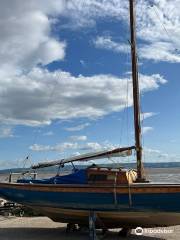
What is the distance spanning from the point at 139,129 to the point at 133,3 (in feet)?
18.8

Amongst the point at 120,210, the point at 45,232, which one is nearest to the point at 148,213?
the point at 120,210

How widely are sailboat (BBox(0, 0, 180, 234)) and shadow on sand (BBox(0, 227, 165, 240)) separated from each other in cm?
49

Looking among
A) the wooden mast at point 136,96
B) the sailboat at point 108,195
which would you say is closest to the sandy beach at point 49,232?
the sailboat at point 108,195

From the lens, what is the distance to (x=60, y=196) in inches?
707

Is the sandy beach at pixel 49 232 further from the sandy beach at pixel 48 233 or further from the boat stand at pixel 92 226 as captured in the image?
the boat stand at pixel 92 226

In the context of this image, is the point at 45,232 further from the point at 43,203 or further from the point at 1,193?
the point at 1,193

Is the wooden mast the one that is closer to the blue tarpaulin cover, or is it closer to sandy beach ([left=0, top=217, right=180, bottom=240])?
the blue tarpaulin cover

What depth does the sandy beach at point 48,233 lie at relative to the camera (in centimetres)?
1791

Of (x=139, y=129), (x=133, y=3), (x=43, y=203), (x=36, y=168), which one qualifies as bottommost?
(x=43, y=203)

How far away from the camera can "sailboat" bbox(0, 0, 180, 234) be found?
1653cm

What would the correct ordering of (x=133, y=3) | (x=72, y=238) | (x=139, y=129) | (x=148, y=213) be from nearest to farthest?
(x=148, y=213)
(x=72, y=238)
(x=139, y=129)
(x=133, y=3)

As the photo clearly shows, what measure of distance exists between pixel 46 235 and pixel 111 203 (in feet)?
10.9

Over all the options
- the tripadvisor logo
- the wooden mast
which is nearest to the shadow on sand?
the tripadvisor logo

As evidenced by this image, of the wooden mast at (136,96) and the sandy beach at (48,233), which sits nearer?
the sandy beach at (48,233)
